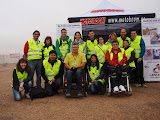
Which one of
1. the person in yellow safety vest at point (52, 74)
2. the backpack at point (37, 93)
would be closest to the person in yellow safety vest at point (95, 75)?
the person in yellow safety vest at point (52, 74)

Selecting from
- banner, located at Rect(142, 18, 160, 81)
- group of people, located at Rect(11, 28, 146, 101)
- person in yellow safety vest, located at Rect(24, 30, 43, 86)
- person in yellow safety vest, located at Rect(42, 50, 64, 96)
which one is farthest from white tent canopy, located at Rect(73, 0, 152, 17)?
person in yellow safety vest, located at Rect(42, 50, 64, 96)

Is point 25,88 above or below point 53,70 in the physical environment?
below

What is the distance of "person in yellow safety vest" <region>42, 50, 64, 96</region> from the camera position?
4.51 metres

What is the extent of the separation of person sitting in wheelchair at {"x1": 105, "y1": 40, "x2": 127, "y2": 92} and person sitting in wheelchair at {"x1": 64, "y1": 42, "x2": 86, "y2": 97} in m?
0.75

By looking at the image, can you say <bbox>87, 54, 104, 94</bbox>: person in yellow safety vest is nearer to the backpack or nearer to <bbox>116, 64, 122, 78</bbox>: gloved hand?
<bbox>116, 64, 122, 78</bbox>: gloved hand

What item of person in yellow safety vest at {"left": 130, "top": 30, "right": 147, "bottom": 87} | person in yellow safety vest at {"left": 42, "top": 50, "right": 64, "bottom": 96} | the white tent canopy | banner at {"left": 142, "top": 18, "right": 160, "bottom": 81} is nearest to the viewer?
person in yellow safety vest at {"left": 42, "top": 50, "right": 64, "bottom": 96}

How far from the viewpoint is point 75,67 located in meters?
4.37

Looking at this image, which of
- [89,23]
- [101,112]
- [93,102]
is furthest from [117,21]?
[101,112]

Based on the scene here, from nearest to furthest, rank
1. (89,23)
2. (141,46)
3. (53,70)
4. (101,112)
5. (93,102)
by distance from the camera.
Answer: (101,112) → (93,102) → (53,70) → (141,46) → (89,23)

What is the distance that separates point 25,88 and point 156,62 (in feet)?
16.1

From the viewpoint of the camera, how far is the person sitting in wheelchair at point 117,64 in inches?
163

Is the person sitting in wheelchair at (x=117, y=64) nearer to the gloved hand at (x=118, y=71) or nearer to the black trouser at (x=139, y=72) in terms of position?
the gloved hand at (x=118, y=71)

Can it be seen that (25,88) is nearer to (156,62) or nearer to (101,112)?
(101,112)

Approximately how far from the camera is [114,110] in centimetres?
307
